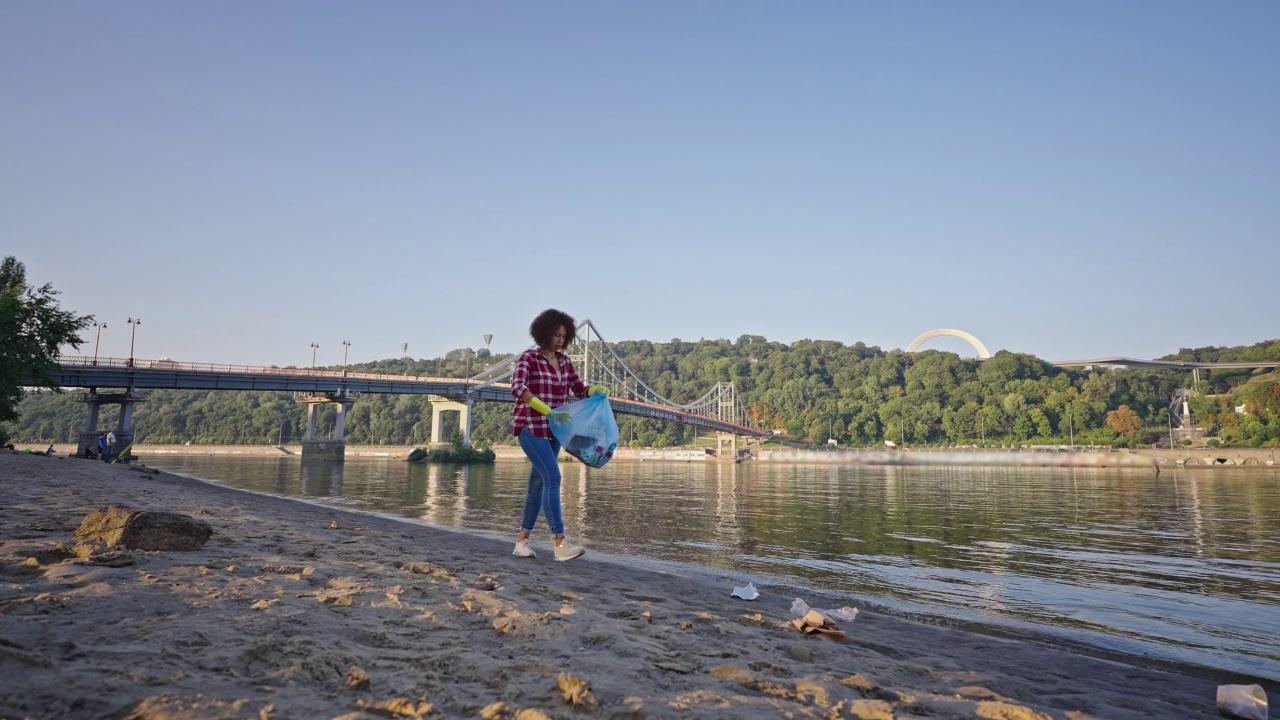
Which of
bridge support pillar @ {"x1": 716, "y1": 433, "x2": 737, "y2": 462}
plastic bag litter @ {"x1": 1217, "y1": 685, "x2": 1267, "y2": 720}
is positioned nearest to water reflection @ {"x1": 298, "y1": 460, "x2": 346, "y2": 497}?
plastic bag litter @ {"x1": 1217, "y1": 685, "x2": 1267, "y2": 720}

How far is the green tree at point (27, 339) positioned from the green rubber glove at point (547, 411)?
28.8 m

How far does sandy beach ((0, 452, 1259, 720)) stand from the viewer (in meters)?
2.15

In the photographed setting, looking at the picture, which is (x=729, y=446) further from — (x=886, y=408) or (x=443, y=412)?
(x=443, y=412)

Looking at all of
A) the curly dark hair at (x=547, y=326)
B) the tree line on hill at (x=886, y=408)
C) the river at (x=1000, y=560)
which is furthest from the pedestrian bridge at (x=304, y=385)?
the curly dark hair at (x=547, y=326)

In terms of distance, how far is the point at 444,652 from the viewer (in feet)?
9.25

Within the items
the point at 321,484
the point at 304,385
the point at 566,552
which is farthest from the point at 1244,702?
the point at 304,385

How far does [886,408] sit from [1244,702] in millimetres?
136904

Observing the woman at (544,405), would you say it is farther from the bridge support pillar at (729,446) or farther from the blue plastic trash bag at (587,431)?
the bridge support pillar at (729,446)

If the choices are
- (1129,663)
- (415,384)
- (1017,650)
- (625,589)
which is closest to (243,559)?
(625,589)

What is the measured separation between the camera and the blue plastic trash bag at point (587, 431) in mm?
6203

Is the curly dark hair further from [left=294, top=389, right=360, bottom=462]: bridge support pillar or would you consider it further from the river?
[left=294, top=389, right=360, bottom=462]: bridge support pillar

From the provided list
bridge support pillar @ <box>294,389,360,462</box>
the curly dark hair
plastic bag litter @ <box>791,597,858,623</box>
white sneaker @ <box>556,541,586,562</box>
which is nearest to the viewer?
plastic bag litter @ <box>791,597,858,623</box>

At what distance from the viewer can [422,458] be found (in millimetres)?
61406

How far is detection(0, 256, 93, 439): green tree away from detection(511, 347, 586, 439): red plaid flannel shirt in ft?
93.5
